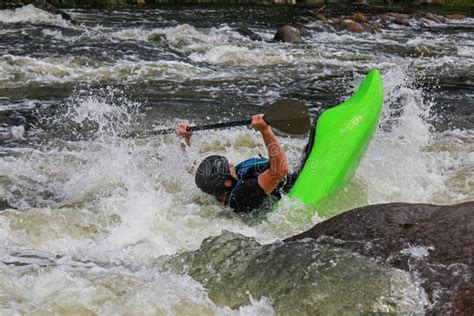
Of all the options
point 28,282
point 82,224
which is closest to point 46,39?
point 82,224

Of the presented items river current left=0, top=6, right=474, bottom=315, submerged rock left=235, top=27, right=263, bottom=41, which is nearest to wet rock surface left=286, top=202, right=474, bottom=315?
river current left=0, top=6, right=474, bottom=315

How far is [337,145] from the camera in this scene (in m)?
4.38

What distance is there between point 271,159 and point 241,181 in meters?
0.42

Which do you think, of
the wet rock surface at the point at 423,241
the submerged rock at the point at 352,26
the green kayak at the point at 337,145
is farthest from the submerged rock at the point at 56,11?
the wet rock surface at the point at 423,241

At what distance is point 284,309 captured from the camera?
248cm

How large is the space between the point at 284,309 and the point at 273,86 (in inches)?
237

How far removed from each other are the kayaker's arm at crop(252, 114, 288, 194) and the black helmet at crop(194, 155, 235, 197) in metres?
0.31

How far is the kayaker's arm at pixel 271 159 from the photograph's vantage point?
3707 mm

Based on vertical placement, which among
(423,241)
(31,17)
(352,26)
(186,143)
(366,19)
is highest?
(366,19)

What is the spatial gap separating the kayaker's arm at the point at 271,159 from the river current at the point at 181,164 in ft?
0.82

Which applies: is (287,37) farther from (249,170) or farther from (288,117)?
(288,117)

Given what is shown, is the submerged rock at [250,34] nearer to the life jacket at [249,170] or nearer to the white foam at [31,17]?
the white foam at [31,17]

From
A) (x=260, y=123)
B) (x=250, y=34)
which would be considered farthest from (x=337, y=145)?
(x=250, y=34)

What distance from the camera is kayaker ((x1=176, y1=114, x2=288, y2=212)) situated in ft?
13.0
